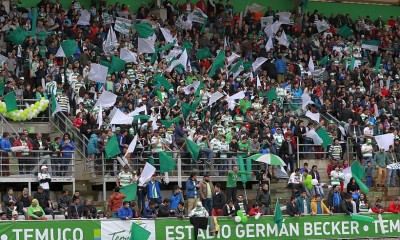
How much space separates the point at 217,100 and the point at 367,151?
4.97 meters

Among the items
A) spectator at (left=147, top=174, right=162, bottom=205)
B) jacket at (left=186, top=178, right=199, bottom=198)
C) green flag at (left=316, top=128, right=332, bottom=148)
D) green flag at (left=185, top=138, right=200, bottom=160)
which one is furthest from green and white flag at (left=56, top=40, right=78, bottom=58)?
green flag at (left=316, top=128, right=332, bottom=148)

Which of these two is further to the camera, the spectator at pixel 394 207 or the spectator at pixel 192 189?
the spectator at pixel 394 207

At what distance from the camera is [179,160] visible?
121 feet

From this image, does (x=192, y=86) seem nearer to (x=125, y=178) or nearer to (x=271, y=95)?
(x=271, y=95)

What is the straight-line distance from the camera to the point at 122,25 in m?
44.0

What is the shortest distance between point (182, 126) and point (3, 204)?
7274mm

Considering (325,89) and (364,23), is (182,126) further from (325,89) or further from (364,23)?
(364,23)

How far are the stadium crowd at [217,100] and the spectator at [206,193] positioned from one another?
0.04m

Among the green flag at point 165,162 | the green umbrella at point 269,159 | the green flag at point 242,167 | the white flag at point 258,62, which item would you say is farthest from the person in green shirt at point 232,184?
the white flag at point 258,62

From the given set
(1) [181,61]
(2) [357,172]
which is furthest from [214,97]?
(2) [357,172]

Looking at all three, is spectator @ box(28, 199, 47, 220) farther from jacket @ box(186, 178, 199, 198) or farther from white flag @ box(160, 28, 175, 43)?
white flag @ box(160, 28, 175, 43)

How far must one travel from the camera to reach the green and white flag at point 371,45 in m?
49.4

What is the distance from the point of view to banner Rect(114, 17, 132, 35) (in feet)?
144

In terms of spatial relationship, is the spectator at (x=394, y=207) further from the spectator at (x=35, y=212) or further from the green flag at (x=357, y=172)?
the spectator at (x=35, y=212)
